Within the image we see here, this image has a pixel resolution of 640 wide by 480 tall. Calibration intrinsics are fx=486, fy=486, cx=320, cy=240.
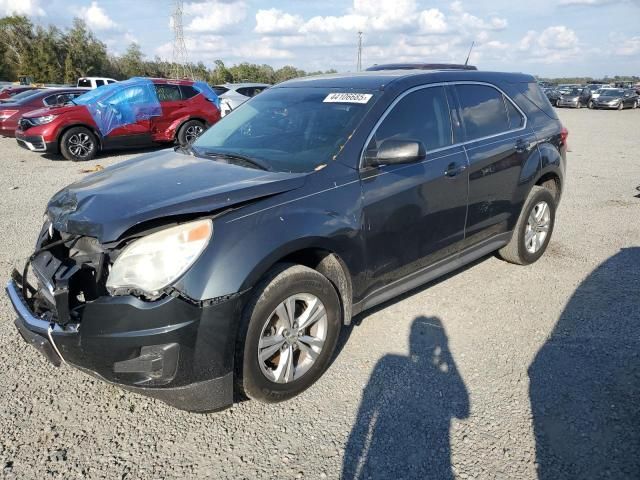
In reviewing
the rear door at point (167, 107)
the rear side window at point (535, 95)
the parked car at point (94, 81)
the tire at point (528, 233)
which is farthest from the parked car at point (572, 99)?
the tire at point (528, 233)

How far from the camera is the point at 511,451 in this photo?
8.11 ft

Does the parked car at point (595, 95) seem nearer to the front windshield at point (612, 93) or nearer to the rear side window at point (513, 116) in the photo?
the front windshield at point (612, 93)

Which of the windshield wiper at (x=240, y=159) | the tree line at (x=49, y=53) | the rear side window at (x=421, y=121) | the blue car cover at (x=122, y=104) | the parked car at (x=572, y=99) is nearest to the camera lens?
the windshield wiper at (x=240, y=159)

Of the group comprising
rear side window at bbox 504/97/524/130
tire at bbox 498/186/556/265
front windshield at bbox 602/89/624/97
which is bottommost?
tire at bbox 498/186/556/265

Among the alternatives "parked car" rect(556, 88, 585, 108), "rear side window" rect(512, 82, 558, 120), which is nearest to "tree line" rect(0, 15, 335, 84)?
"parked car" rect(556, 88, 585, 108)

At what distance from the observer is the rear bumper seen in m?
2.26

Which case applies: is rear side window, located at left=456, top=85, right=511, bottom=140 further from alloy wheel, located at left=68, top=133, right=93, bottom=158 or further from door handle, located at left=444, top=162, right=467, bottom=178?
alloy wheel, located at left=68, top=133, right=93, bottom=158

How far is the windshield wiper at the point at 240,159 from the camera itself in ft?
10.1

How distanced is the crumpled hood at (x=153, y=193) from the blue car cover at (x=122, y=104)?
→ 8.90 metres

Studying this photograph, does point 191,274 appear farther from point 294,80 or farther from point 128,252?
point 294,80

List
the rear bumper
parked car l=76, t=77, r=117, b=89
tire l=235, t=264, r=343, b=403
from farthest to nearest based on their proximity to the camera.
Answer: parked car l=76, t=77, r=117, b=89, tire l=235, t=264, r=343, b=403, the rear bumper

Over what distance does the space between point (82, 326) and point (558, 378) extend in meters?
2.79

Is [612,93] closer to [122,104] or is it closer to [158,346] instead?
[122,104]

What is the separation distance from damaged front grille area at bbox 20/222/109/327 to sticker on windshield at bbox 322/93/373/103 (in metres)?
1.85
